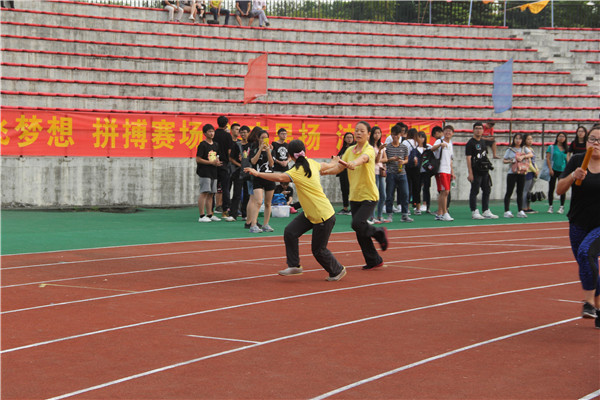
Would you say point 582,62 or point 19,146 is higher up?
point 582,62

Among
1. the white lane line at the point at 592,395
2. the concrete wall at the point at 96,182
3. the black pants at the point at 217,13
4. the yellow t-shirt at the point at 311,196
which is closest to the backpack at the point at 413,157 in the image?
the concrete wall at the point at 96,182

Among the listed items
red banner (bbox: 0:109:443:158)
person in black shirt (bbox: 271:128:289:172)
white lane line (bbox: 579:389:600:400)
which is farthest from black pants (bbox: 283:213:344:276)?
red banner (bbox: 0:109:443:158)

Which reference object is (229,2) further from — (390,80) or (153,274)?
(153,274)

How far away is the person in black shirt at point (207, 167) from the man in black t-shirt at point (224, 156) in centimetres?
16

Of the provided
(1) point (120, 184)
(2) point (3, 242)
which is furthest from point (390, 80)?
(2) point (3, 242)

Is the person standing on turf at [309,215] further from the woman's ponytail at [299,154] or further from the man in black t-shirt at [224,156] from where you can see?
the man in black t-shirt at [224,156]

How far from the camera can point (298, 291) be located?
366 inches

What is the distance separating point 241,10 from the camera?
95.4 ft

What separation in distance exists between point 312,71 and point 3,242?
14925 mm

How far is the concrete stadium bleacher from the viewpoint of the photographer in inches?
928

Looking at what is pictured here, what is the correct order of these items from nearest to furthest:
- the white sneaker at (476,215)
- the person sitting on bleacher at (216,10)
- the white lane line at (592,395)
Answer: the white lane line at (592,395), the white sneaker at (476,215), the person sitting on bleacher at (216,10)

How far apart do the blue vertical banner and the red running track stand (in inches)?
483

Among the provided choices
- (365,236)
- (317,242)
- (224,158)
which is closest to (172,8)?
(224,158)

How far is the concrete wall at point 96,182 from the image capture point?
19.5m
